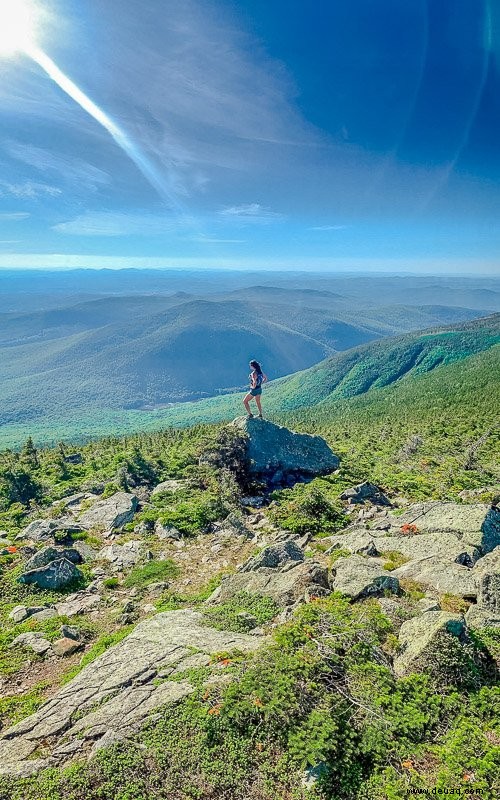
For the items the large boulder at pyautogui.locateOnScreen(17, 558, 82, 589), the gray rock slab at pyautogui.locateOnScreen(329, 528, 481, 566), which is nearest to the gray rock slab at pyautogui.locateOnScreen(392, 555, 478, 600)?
the gray rock slab at pyautogui.locateOnScreen(329, 528, 481, 566)

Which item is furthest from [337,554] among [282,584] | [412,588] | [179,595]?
[179,595]

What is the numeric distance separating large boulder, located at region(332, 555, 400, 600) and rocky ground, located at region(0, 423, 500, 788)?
34mm

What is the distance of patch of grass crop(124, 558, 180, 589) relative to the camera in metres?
15.1

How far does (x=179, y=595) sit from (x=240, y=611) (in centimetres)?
359

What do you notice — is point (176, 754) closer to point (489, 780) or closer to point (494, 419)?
point (489, 780)

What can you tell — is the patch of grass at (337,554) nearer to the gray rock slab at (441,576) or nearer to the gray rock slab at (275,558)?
the gray rock slab at (275,558)

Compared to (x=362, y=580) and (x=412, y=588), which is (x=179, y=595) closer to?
(x=362, y=580)

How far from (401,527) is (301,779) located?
11177 millimetres

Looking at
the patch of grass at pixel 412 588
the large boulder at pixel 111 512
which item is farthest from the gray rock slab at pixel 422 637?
the large boulder at pixel 111 512

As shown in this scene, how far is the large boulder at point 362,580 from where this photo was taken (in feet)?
34.8

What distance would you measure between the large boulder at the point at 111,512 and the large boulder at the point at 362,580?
12397 mm

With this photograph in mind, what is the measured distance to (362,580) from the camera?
432 inches

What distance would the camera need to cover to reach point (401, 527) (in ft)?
52.9

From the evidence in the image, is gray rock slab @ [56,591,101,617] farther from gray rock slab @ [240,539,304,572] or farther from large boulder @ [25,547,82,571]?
gray rock slab @ [240,539,304,572]
